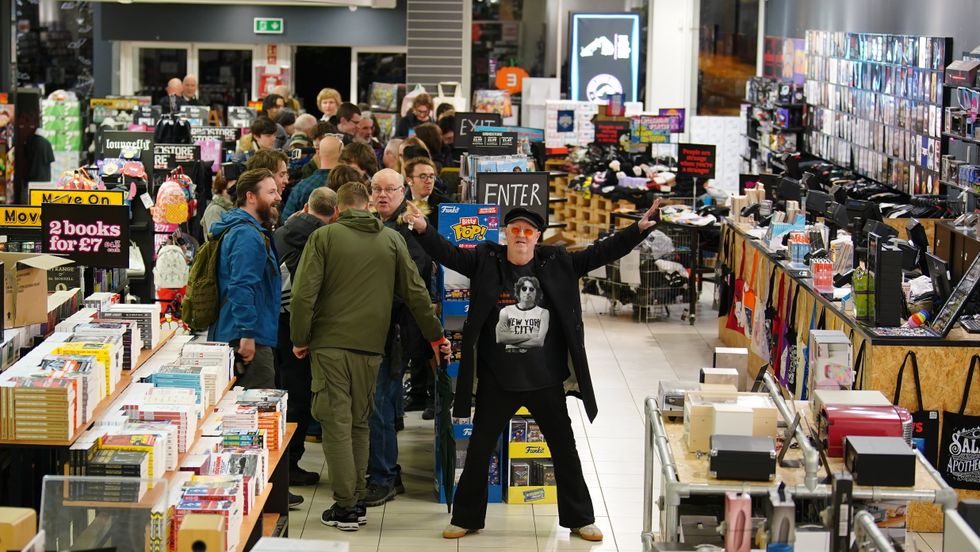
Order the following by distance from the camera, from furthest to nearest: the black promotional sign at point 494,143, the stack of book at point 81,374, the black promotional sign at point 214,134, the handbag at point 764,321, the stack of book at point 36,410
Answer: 1. the black promotional sign at point 214,134
2. the black promotional sign at point 494,143
3. the handbag at point 764,321
4. the stack of book at point 81,374
5. the stack of book at point 36,410

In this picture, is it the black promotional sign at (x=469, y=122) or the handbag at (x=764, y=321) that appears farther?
the black promotional sign at (x=469, y=122)

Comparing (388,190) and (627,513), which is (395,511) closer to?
(627,513)

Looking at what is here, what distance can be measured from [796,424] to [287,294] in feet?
11.6

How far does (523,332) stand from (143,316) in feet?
5.88

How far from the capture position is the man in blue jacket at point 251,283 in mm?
6691

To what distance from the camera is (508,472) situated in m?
7.33

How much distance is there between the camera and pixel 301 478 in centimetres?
758

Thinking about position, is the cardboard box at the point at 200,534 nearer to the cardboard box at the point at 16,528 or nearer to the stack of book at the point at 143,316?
the cardboard box at the point at 16,528

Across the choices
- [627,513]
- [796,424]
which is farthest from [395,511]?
[796,424]

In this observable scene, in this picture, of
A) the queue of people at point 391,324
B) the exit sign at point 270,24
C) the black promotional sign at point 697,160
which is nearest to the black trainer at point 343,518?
the queue of people at point 391,324

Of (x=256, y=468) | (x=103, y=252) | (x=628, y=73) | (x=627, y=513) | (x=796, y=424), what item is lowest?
(x=627, y=513)

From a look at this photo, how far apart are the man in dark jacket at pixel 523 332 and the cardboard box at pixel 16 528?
291cm

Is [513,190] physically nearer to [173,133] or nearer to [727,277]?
[727,277]

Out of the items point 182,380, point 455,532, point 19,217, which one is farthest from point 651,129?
point 182,380
